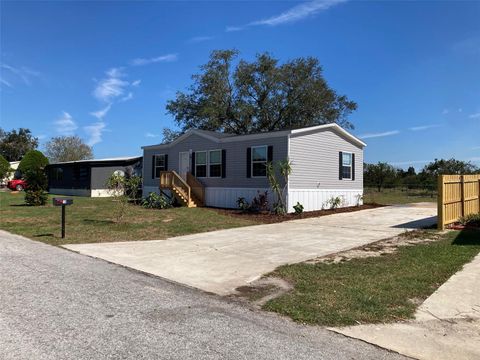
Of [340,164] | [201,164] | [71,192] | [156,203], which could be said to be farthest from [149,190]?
[71,192]

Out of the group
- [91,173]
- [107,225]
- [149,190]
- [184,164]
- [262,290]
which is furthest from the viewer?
[91,173]

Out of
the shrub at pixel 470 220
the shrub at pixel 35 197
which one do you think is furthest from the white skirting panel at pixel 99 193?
the shrub at pixel 470 220

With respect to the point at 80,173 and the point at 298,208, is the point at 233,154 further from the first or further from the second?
the point at 80,173

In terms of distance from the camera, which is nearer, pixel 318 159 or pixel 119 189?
pixel 119 189

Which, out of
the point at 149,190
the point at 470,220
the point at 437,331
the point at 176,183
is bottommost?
the point at 437,331

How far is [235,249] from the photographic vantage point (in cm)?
930

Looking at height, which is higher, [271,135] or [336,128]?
[336,128]

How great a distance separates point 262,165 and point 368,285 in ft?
43.1

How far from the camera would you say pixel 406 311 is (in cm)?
490

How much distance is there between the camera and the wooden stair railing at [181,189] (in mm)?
21344

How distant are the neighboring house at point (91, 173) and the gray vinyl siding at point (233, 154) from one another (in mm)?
7199

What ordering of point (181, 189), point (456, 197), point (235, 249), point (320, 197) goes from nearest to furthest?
point (235, 249) → point (456, 197) → point (320, 197) → point (181, 189)

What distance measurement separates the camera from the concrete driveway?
6.90 metres

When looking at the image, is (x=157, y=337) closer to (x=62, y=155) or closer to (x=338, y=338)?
(x=338, y=338)
